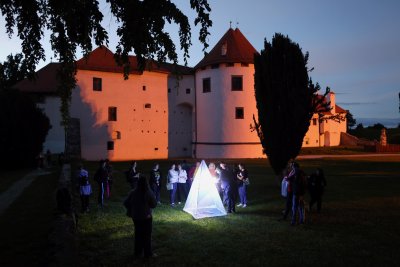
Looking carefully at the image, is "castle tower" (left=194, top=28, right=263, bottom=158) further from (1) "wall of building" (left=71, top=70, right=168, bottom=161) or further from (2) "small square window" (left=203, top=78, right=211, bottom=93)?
(1) "wall of building" (left=71, top=70, right=168, bottom=161)

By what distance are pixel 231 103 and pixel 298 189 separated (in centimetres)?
2704


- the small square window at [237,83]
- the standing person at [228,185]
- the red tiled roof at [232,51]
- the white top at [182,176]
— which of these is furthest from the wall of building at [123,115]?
the standing person at [228,185]

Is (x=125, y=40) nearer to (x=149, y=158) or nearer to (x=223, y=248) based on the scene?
(x=223, y=248)

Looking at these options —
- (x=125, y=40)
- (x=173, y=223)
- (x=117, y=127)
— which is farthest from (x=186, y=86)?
(x=125, y=40)

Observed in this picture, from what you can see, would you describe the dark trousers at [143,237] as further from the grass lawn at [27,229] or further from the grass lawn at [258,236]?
the grass lawn at [27,229]

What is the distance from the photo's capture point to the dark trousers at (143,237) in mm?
8242

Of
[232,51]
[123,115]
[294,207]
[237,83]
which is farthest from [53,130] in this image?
[294,207]

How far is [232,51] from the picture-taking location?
3803 centimetres

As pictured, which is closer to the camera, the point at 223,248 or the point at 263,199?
the point at 223,248

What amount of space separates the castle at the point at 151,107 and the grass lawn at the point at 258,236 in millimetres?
21808

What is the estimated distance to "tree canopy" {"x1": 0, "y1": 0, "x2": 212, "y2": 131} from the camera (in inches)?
214

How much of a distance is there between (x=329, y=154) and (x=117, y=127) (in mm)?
24618

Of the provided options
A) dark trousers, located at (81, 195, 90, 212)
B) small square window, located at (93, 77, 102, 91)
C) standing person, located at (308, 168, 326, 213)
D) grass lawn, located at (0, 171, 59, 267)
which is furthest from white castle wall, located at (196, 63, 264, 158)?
dark trousers, located at (81, 195, 90, 212)

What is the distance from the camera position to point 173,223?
11.9m
